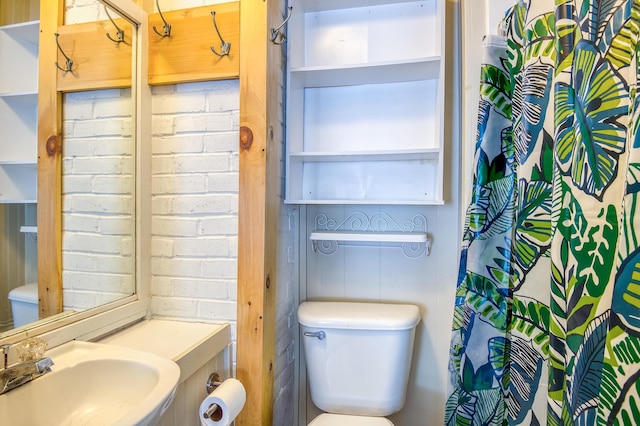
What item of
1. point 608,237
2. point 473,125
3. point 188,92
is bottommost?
point 608,237

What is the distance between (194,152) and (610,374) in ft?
3.96

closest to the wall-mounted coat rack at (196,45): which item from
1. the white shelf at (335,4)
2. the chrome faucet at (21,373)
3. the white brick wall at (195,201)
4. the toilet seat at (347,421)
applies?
the white brick wall at (195,201)

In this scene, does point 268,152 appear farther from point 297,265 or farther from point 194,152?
point 297,265

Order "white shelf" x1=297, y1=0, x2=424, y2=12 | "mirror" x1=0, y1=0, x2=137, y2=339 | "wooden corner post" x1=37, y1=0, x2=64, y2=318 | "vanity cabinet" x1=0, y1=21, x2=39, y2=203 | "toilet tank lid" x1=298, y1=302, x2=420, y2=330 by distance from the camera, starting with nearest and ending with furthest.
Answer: "vanity cabinet" x1=0, y1=21, x2=39, y2=203, "wooden corner post" x1=37, y1=0, x2=64, y2=318, "mirror" x1=0, y1=0, x2=137, y2=339, "toilet tank lid" x1=298, y1=302, x2=420, y2=330, "white shelf" x1=297, y1=0, x2=424, y2=12

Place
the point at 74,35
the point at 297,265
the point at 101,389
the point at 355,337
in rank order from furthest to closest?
the point at 297,265, the point at 355,337, the point at 74,35, the point at 101,389

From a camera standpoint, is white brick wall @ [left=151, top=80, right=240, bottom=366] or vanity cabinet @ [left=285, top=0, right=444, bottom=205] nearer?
white brick wall @ [left=151, top=80, right=240, bottom=366]

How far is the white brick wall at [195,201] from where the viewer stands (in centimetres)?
115

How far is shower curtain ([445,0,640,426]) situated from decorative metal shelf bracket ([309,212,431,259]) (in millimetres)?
494

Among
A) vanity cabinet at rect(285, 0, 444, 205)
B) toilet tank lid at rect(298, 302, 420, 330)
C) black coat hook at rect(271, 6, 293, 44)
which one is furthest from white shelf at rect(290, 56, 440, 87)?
toilet tank lid at rect(298, 302, 420, 330)

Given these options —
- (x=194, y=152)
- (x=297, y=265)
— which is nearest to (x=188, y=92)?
(x=194, y=152)

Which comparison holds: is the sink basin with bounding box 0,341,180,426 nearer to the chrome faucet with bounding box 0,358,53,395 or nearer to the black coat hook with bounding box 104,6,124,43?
the chrome faucet with bounding box 0,358,53,395

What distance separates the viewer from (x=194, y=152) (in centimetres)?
118

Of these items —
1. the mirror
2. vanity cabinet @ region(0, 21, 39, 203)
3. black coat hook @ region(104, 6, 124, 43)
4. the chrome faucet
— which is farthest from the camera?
black coat hook @ region(104, 6, 124, 43)

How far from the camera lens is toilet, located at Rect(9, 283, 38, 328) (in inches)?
31.4
